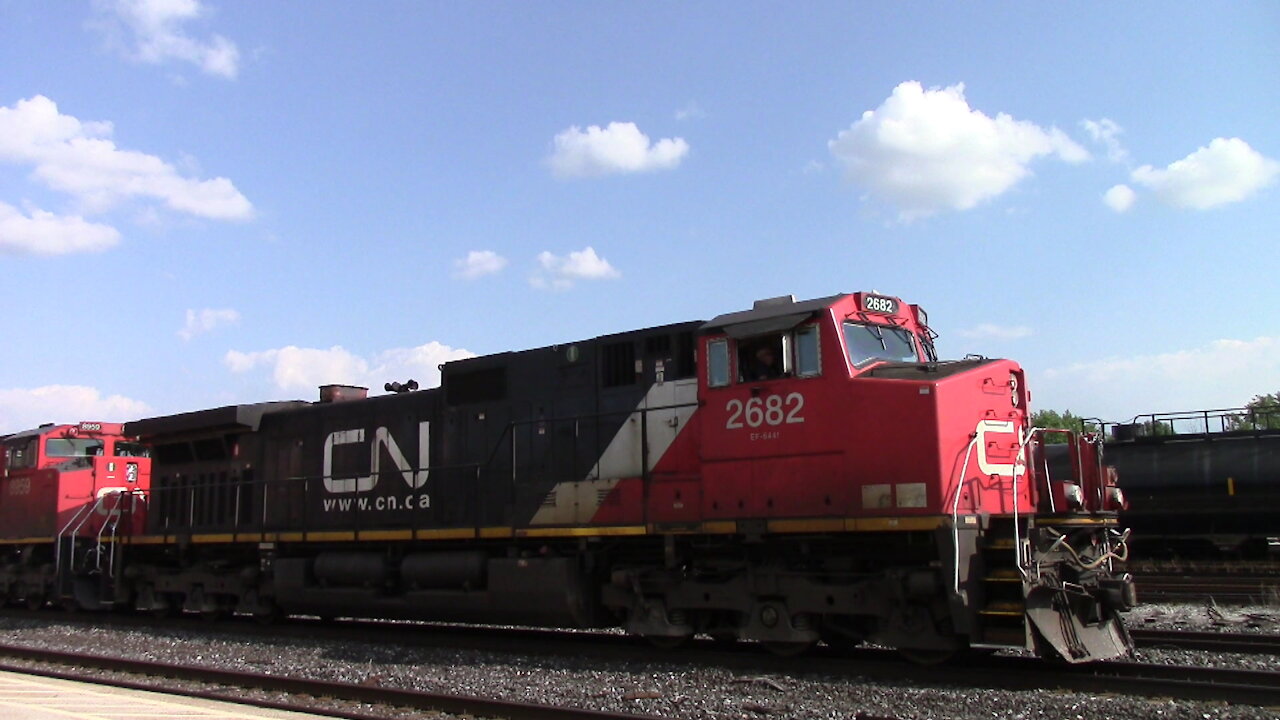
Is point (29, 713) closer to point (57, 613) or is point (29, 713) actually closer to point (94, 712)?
point (94, 712)

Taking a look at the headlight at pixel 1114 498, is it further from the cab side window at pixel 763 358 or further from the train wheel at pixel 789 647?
the cab side window at pixel 763 358

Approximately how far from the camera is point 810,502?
9102 millimetres

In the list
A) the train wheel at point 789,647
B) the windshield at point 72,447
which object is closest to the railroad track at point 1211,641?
the train wheel at point 789,647

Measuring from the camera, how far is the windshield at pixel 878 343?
363 inches

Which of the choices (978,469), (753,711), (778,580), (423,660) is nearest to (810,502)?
(778,580)

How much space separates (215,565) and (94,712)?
782cm

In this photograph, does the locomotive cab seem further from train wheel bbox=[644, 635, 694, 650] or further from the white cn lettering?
train wheel bbox=[644, 635, 694, 650]

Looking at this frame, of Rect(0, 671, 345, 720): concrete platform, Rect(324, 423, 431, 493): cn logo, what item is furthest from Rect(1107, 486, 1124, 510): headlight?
Rect(324, 423, 431, 493): cn logo

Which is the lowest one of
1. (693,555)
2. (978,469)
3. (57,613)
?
(57,613)

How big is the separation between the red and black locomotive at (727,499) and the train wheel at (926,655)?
146mm

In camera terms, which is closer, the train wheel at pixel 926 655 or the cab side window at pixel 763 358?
the train wheel at pixel 926 655

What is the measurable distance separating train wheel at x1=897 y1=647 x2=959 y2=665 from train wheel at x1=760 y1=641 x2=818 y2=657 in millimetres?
902

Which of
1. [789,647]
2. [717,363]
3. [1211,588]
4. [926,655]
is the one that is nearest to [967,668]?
[926,655]

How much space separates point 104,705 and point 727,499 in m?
5.57
